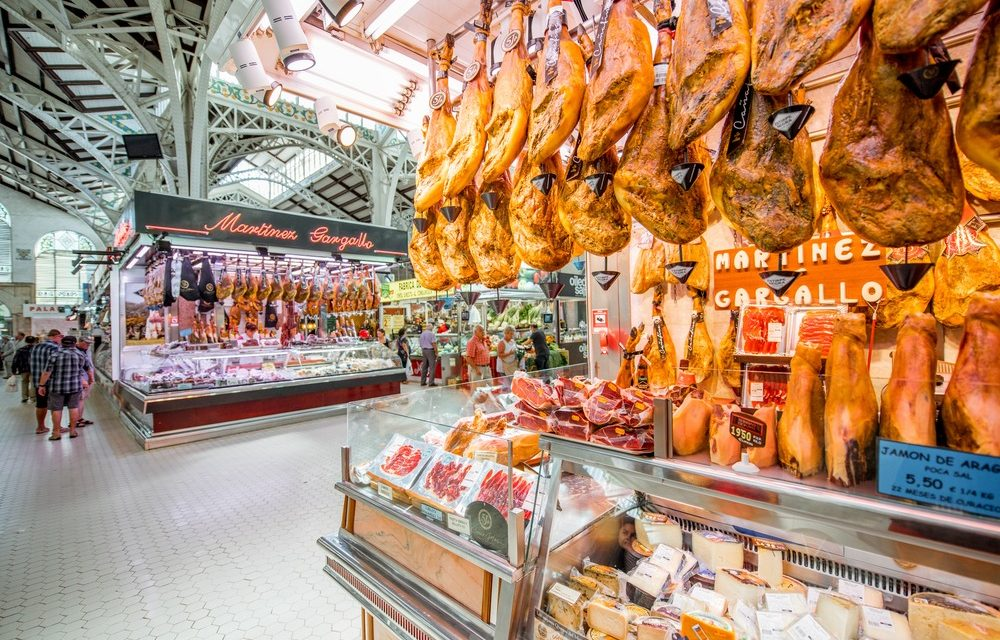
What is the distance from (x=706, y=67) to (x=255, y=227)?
341 inches

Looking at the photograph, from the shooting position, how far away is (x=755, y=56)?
0.98 m

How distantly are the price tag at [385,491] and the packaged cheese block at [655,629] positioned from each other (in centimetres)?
122

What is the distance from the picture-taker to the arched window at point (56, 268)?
97.5ft

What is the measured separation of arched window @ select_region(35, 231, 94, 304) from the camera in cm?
2972

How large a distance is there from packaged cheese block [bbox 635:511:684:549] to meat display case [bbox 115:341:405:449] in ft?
24.5

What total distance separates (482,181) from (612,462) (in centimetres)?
105

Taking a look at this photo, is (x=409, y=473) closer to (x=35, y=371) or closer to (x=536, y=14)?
(x=536, y=14)

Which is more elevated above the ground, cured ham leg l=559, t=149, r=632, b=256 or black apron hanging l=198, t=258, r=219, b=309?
black apron hanging l=198, t=258, r=219, b=309

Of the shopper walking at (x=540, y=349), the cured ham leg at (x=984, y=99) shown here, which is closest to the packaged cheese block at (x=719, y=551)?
the cured ham leg at (x=984, y=99)

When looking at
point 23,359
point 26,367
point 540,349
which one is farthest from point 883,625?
point 23,359

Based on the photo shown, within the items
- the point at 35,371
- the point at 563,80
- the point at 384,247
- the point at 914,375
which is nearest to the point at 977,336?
the point at 914,375

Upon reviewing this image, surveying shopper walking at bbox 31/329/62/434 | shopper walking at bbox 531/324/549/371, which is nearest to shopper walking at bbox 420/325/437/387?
shopper walking at bbox 531/324/549/371

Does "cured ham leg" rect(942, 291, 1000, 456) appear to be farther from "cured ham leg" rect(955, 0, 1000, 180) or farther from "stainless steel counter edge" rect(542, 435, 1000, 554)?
"cured ham leg" rect(955, 0, 1000, 180)

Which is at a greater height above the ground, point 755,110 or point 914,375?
point 755,110
